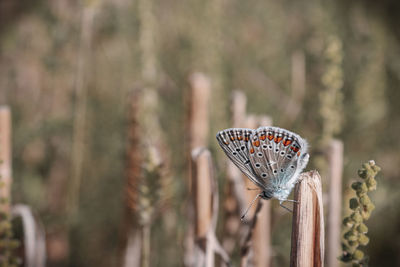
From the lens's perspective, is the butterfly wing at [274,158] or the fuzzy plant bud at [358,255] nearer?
the fuzzy plant bud at [358,255]

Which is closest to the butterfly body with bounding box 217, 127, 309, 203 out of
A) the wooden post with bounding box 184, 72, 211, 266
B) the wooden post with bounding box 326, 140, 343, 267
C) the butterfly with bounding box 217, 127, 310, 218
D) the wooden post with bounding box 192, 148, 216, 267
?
the butterfly with bounding box 217, 127, 310, 218

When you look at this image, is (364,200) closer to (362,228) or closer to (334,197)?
(362,228)

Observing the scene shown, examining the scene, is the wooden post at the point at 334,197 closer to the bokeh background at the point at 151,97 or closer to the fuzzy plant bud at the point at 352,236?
the bokeh background at the point at 151,97

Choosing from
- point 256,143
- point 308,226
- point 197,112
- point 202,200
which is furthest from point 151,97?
point 308,226

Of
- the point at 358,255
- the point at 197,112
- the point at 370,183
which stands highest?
the point at 197,112

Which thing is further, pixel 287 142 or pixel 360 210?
pixel 287 142

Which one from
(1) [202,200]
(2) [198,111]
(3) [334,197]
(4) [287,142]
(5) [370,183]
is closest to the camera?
(5) [370,183]

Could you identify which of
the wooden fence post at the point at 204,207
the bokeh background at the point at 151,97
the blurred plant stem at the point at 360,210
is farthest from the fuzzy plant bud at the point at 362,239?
the bokeh background at the point at 151,97

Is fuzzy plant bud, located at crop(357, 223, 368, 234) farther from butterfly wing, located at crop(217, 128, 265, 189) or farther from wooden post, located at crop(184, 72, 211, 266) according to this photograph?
wooden post, located at crop(184, 72, 211, 266)
